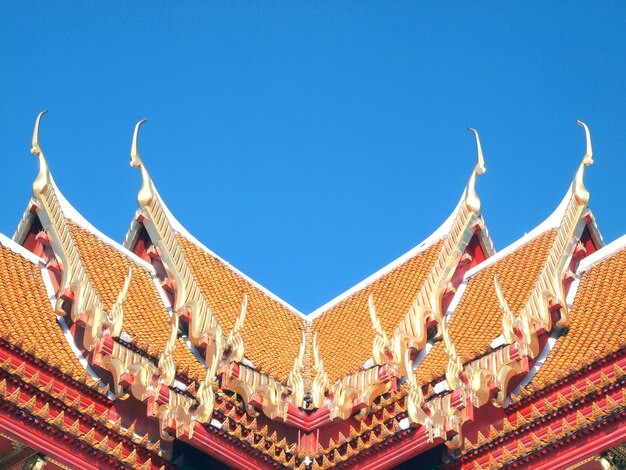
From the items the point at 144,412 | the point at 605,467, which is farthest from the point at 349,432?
the point at 605,467

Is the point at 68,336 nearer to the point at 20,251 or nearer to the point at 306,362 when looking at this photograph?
the point at 20,251

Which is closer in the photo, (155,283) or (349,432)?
(349,432)

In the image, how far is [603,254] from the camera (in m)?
20.0

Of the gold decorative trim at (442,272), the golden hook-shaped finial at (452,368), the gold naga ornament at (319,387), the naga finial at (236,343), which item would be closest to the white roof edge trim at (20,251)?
the naga finial at (236,343)

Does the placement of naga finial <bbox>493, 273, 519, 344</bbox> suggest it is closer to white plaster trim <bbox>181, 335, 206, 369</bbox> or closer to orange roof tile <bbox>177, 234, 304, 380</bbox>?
orange roof tile <bbox>177, 234, 304, 380</bbox>

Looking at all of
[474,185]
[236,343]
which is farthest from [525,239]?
[236,343]

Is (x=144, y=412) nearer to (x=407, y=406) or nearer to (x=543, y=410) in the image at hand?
(x=407, y=406)

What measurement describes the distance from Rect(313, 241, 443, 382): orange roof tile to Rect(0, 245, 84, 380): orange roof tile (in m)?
3.93

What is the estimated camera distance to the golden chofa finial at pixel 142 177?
20134 mm

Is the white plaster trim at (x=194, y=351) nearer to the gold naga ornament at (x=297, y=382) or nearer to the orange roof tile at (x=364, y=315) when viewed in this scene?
the gold naga ornament at (x=297, y=382)

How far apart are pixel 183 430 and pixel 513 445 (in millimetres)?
3469

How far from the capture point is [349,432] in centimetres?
1803

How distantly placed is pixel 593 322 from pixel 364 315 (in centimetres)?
505

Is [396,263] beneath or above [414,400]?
above
